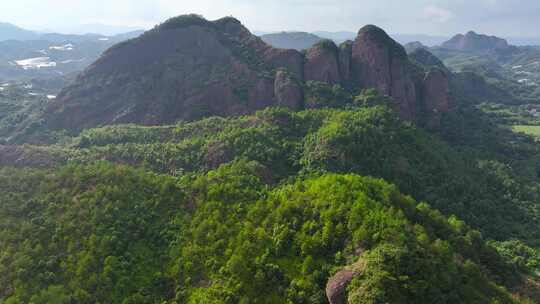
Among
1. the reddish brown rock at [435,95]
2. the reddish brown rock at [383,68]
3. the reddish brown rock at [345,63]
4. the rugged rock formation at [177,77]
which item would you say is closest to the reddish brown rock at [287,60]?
the rugged rock formation at [177,77]

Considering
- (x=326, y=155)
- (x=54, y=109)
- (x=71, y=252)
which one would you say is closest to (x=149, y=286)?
(x=71, y=252)

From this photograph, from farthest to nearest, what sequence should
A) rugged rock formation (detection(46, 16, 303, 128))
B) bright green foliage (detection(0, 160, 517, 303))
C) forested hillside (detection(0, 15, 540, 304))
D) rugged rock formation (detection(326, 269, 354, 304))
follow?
rugged rock formation (detection(46, 16, 303, 128)) < forested hillside (detection(0, 15, 540, 304)) < bright green foliage (detection(0, 160, 517, 303)) < rugged rock formation (detection(326, 269, 354, 304))

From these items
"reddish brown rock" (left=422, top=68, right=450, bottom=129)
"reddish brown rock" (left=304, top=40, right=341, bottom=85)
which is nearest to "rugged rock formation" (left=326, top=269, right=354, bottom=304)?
"reddish brown rock" (left=304, top=40, right=341, bottom=85)

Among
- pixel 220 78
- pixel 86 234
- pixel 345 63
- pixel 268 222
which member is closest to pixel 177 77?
pixel 220 78

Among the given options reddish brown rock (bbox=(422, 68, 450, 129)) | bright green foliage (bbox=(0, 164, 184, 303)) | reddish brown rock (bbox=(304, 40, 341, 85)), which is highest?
reddish brown rock (bbox=(304, 40, 341, 85))

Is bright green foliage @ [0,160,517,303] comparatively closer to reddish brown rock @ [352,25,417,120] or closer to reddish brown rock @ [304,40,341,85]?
reddish brown rock @ [304,40,341,85]

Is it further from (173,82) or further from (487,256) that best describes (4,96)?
(487,256)
